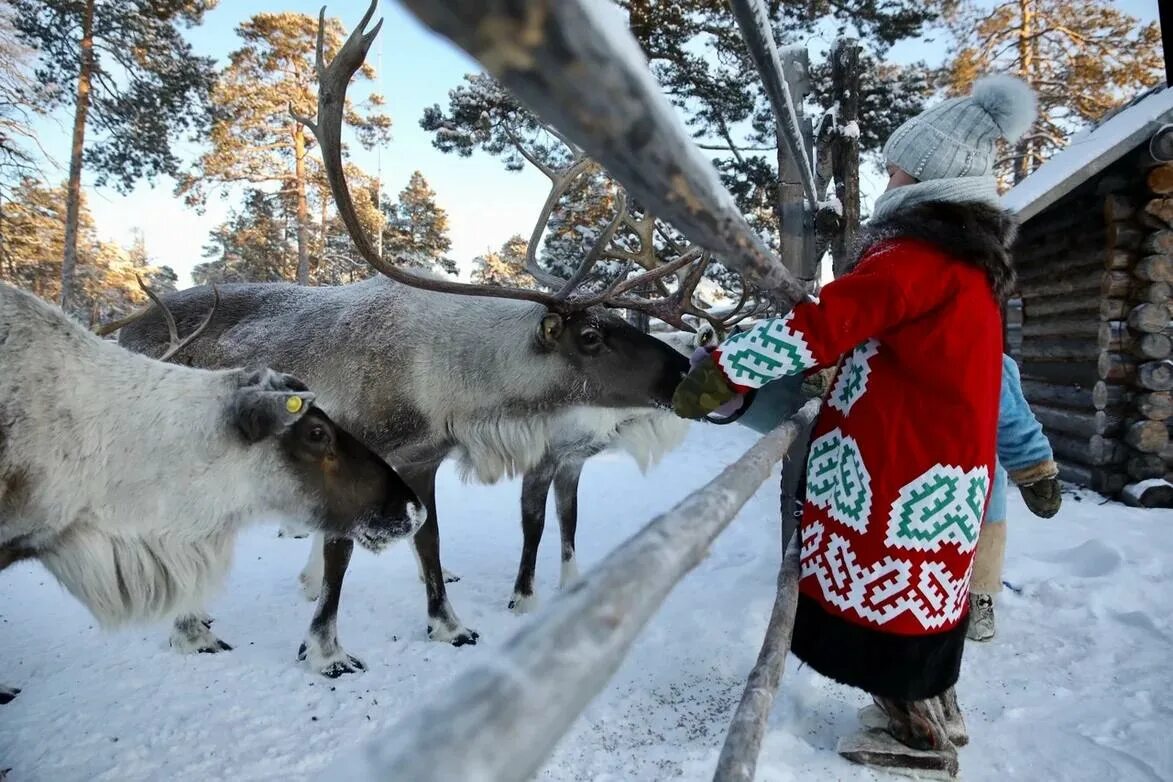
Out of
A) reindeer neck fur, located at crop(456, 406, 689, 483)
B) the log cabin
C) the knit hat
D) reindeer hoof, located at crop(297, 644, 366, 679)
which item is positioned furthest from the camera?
the log cabin

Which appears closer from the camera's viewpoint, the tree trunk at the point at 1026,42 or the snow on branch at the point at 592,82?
the snow on branch at the point at 592,82

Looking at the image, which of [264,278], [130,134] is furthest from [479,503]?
[264,278]

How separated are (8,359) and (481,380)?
2.09 m

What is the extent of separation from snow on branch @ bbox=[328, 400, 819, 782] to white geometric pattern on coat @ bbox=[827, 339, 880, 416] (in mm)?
1418

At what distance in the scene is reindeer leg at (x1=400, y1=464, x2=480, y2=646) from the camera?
3633mm

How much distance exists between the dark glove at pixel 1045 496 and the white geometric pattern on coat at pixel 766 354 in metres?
1.37

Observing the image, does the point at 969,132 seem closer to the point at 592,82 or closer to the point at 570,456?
the point at 592,82

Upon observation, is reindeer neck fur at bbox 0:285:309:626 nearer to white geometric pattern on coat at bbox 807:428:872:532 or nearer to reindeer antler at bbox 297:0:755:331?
reindeer antler at bbox 297:0:755:331

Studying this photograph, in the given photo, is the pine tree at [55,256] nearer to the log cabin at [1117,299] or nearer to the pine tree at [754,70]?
the pine tree at [754,70]

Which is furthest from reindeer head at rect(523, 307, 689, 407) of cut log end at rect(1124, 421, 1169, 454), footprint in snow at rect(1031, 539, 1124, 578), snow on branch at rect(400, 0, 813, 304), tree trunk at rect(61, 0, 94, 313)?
tree trunk at rect(61, 0, 94, 313)

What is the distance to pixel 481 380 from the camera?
3752mm

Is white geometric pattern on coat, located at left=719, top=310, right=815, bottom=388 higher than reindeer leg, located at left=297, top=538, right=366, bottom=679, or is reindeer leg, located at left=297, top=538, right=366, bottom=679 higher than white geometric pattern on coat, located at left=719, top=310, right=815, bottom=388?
white geometric pattern on coat, located at left=719, top=310, right=815, bottom=388

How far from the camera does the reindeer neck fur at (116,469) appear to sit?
2.11 m

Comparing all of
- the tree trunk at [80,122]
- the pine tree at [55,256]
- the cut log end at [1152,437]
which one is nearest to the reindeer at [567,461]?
the cut log end at [1152,437]
